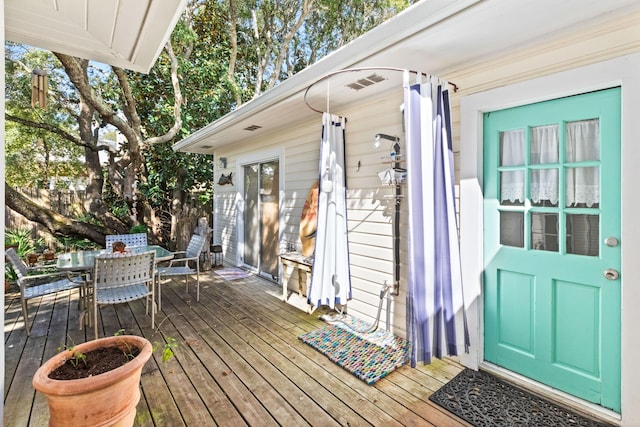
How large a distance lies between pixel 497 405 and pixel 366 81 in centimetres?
267

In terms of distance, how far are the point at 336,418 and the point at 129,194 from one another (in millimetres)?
6534

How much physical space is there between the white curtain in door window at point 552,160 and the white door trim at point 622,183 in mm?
173

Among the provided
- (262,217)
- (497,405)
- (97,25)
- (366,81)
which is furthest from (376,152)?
(262,217)

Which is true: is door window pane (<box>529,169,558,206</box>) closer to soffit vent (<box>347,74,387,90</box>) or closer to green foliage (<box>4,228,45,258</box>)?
soffit vent (<box>347,74,387,90</box>)

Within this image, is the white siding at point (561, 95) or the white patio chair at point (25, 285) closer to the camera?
the white siding at point (561, 95)

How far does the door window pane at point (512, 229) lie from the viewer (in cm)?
232

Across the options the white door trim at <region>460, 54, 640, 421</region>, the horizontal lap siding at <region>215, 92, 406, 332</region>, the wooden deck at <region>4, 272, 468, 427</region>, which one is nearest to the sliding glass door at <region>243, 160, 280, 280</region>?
the horizontal lap siding at <region>215, 92, 406, 332</region>

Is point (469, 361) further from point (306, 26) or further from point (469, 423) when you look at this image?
point (306, 26)

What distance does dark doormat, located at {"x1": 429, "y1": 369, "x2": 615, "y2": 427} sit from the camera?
6.27 feet

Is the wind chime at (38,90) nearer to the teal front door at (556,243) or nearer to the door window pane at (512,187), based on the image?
the teal front door at (556,243)

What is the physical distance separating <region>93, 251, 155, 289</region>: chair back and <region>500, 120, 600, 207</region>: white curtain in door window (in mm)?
3338

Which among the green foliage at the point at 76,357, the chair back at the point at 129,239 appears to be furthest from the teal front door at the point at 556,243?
the chair back at the point at 129,239

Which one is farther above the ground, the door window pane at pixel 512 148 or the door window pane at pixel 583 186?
the door window pane at pixel 512 148

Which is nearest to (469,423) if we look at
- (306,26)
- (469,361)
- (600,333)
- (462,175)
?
(469,361)
